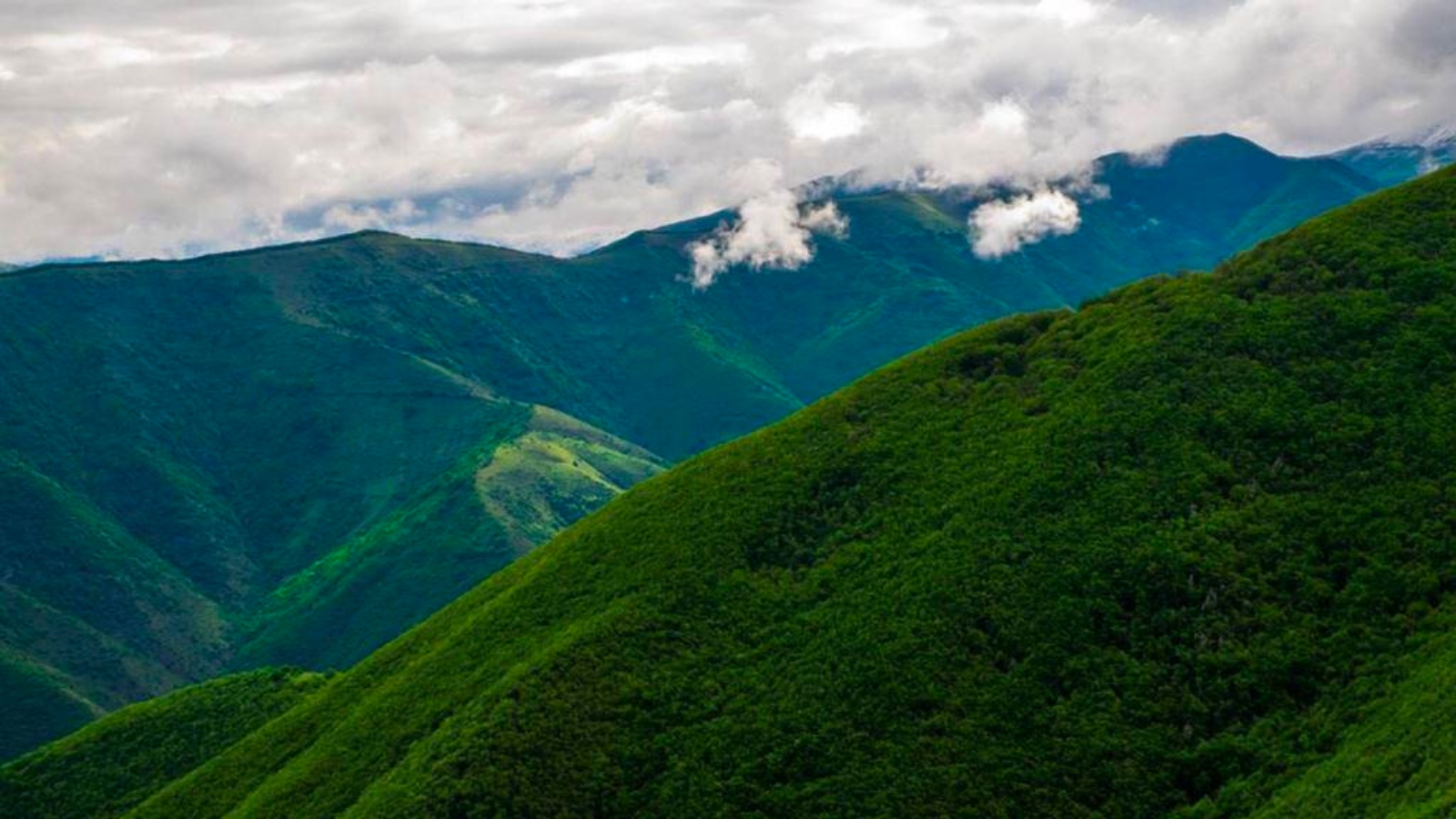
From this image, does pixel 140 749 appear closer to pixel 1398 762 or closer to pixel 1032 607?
pixel 1032 607

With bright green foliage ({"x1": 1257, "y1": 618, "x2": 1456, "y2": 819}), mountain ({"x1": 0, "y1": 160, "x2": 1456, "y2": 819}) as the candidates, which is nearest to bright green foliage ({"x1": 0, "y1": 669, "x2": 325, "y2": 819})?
mountain ({"x1": 0, "y1": 160, "x2": 1456, "y2": 819})

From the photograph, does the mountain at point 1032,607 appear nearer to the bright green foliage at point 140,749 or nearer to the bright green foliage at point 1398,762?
the bright green foliage at point 1398,762

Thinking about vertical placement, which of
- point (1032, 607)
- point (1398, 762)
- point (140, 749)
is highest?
point (140, 749)

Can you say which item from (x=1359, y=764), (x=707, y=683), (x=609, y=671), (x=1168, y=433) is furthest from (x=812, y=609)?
(x=1359, y=764)

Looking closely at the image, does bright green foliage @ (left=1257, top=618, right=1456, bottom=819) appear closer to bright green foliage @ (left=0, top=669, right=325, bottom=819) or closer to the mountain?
the mountain

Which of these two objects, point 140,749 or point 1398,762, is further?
point 140,749

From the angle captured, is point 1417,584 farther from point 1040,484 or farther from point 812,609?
point 812,609

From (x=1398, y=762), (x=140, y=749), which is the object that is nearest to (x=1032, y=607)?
(x=1398, y=762)
